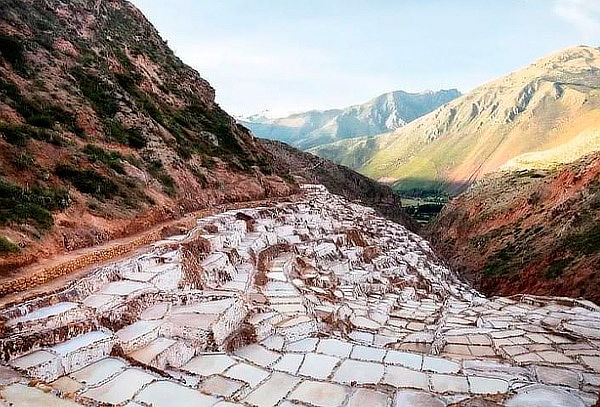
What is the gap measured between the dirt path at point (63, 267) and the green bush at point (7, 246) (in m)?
0.44

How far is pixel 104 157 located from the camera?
656 inches

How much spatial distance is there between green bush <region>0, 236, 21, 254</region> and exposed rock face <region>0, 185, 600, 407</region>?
1.88m

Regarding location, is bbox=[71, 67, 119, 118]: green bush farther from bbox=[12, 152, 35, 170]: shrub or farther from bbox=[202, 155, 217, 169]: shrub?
bbox=[12, 152, 35, 170]: shrub

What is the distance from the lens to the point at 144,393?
504 centimetres

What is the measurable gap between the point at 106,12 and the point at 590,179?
101 feet

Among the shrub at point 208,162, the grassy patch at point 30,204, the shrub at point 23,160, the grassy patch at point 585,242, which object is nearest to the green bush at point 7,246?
the grassy patch at point 30,204

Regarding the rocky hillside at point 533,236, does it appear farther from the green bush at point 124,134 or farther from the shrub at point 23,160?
the shrub at point 23,160

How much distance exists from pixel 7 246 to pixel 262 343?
16.9ft

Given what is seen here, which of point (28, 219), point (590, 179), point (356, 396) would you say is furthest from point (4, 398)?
point (590, 179)

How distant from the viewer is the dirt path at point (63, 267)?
24.2 feet

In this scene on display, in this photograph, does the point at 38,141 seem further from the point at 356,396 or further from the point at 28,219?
the point at 356,396

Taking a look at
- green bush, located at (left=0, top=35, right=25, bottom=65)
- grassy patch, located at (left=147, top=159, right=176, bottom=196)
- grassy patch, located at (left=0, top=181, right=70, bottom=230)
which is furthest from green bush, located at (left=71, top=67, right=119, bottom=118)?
grassy patch, located at (left=0, top=181, right=70, bottom=230)

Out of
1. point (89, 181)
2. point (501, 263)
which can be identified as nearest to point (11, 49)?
point (89, 181)

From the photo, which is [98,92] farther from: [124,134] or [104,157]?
[104,157]
